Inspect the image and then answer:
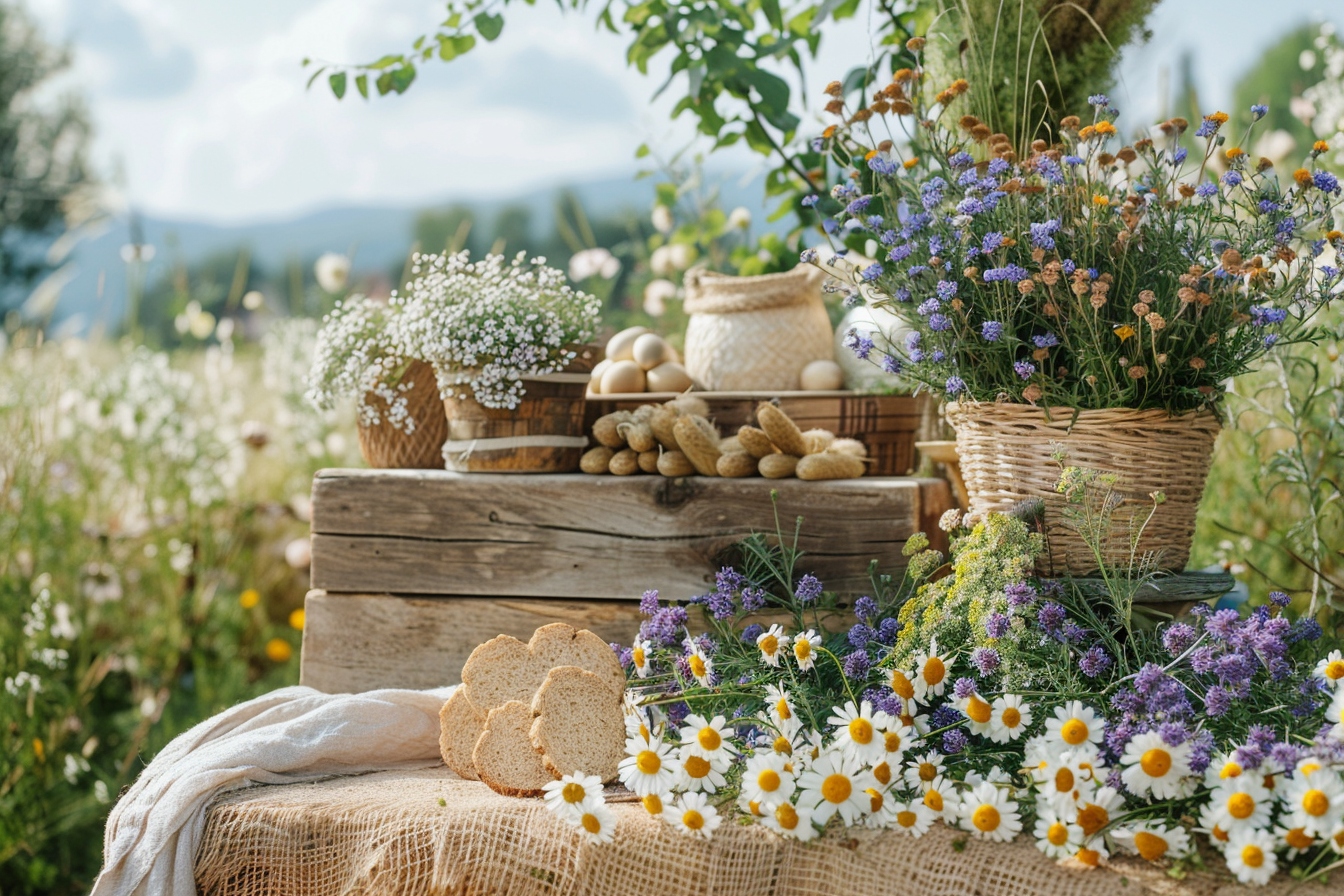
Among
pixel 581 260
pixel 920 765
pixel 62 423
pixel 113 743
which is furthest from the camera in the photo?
pixel 581 260

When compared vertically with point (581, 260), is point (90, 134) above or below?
above

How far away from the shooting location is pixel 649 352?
275 cm

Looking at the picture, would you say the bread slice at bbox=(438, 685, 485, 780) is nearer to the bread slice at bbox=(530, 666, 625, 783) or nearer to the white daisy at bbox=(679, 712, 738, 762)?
the bread slice at bbox=(530, 666, 625, 783)

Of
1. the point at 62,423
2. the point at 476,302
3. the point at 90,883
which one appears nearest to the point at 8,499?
the point at 62,423

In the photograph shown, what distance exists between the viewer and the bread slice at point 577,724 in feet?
5.95

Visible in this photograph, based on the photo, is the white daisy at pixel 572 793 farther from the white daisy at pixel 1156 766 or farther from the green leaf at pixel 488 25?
the green leaf at pixel 488 25

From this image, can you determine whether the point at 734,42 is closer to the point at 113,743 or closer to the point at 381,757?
the point at 381,757

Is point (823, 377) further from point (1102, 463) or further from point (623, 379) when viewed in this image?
point (1102, 463)

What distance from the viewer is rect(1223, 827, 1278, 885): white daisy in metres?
1.32

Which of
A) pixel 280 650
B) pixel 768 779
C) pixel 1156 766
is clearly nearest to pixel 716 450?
pixel 768 779

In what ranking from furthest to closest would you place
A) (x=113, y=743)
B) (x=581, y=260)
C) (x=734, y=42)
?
1. (x=581, y=260)
2. (x=113, y=743)
3. (x=734, y=42)

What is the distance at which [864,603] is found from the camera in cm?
198

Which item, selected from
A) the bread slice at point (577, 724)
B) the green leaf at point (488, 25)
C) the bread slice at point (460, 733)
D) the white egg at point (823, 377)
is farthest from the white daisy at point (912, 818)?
the green leaf at point (488, 25)

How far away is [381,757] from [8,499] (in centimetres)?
195
